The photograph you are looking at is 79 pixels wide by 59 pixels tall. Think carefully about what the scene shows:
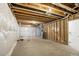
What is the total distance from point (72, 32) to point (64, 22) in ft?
3.78

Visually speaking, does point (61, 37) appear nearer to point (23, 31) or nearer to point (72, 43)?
point (72, 43)

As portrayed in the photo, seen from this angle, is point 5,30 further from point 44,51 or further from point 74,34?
point 74,34

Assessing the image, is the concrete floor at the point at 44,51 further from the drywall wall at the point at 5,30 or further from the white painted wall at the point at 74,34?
the drywall wall at the point at 5,30

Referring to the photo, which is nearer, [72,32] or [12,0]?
[12,0]

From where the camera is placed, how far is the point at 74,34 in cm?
475

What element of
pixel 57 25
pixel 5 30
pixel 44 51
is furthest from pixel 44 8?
pixel 57 25

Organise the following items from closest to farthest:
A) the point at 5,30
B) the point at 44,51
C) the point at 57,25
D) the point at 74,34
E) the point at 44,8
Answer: the point at 5,30 → the point at 44,51 → the point at 44,8 → the point at 74,34 → the point at 57,25

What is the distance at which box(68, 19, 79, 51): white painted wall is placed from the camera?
14.7 ft

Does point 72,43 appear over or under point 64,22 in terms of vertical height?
under

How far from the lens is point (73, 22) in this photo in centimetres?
482

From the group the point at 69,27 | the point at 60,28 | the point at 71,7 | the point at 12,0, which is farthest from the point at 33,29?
the point at 12,0

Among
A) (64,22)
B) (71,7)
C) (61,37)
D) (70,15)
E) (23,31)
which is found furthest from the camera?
(23,31)

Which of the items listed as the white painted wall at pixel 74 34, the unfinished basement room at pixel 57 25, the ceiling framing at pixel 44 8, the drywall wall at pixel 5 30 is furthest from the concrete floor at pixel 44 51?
the ceiling framing at pixel 44 8

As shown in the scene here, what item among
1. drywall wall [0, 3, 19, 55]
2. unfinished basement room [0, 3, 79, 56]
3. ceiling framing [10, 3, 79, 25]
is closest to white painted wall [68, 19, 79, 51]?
unfinished basement room [0, 3, 79, 56]
